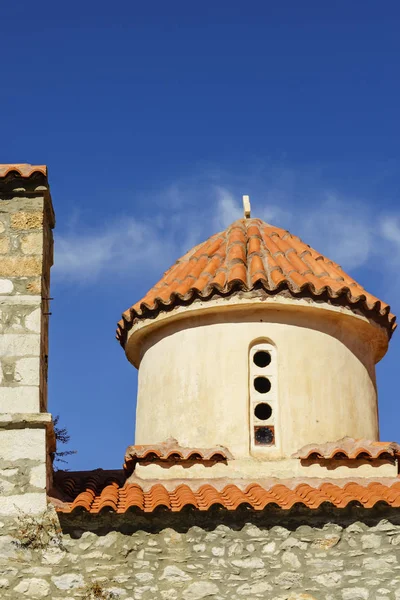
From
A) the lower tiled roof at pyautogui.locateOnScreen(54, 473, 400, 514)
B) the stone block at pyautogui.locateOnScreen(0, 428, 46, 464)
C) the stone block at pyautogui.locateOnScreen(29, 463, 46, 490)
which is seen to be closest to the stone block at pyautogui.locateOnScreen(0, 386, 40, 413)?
the stone block at pyautogui.locateOnScreen(0, 428, 46, 464)

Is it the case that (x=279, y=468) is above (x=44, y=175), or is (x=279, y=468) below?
below

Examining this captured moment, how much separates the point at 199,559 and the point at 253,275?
3440 mm

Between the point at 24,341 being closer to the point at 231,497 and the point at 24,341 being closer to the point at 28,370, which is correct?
the point at 28,370

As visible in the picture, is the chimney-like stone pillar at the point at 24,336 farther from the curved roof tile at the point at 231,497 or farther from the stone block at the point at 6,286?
the curved roof tile at the point at 231,497

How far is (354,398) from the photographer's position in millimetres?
11156

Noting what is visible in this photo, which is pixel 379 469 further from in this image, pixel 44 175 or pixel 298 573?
pixel 44 175

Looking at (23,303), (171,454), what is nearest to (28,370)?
(23,303)

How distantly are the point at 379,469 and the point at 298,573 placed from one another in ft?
5.51

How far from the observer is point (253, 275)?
11.0 m

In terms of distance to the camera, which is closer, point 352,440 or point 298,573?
point 298,573

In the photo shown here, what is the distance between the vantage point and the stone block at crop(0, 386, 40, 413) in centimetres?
907

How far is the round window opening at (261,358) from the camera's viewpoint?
36.2 feet

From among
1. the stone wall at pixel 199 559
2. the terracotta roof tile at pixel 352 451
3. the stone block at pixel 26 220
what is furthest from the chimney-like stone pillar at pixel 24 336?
the terracotta roof tile at pixel 352 451

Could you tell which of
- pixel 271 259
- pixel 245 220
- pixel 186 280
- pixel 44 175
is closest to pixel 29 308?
pixel 44 175
